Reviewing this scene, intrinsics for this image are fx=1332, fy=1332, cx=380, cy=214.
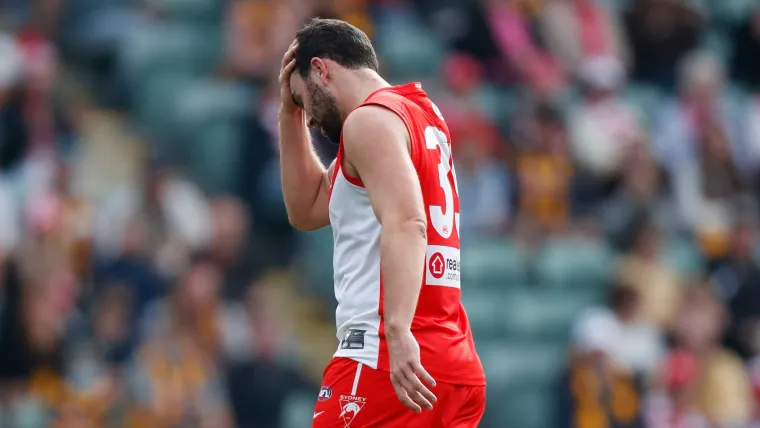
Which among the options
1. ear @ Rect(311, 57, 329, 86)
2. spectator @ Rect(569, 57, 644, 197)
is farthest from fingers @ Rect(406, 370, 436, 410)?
spectator @ Rect(569, 57, 644, 197)

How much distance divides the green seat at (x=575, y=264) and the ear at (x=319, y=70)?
6961 millimetres

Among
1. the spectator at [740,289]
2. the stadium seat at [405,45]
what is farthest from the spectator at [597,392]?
the stadium seat at [405,45]

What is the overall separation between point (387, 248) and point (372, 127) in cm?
45

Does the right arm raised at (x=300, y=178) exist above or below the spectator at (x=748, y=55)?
below

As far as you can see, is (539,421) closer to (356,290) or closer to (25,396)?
(25,396)

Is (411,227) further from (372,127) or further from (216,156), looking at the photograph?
(216,156)

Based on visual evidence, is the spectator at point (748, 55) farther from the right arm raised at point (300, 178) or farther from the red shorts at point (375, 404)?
the red shorts at point (375, 404)

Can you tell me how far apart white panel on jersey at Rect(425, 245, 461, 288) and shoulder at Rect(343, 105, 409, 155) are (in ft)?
1.41

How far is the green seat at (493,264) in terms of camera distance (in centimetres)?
1164

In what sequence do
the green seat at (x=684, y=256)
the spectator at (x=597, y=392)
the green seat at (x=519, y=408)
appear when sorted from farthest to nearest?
1. the green seat at (x=684, y=256)
2. the green seat at (x=519, y=408)
3. the spectator at (x=597, y=392)

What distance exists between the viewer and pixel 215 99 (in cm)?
1216

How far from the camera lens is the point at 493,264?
38.3ft

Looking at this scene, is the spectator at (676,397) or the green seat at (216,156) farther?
the green seat at (216,156)

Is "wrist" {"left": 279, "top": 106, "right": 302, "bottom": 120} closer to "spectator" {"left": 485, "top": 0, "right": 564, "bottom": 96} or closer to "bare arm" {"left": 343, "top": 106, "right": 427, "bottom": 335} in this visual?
"bare arm" {"left": 343, "top": 106, "right": 427, "bottom": 335}
